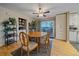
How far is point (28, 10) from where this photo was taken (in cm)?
204

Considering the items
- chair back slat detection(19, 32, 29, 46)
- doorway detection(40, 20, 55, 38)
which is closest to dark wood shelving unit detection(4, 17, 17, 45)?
chair back slat detection(19, 32, 29, 46)

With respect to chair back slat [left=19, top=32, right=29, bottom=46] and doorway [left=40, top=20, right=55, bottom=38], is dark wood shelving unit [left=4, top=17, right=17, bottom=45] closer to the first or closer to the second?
chair back slat [left=19, top=32, right=29, bottom=46]

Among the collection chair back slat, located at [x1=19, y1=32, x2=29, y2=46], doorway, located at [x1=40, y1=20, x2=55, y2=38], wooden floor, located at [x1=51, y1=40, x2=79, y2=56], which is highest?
doorway, located at [x1=40, y1=20, x2=55, y2=38]

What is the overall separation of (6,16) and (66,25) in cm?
217

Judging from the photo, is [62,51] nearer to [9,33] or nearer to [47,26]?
[47,26]

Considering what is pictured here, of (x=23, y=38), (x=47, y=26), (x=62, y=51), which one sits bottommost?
(x=62, y=51)

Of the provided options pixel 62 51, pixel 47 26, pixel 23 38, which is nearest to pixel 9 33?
pixel 23 38

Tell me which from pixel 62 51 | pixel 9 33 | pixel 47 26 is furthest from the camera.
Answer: pixel 9 33

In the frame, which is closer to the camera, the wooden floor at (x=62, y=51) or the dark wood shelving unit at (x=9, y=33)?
the wooden floor at (x=62, y=51)

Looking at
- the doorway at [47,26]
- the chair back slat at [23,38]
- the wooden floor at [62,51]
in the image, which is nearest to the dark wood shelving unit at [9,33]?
the chair back slat at [23,38]

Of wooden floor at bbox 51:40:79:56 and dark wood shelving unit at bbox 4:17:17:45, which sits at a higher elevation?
dark wood shelving unit at bbox 4:17:17:45

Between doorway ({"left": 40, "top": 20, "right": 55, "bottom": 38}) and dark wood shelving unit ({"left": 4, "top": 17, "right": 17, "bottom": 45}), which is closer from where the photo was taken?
doorway ({"left": 40, "top": 20, "right": 55, "bottom": 38})

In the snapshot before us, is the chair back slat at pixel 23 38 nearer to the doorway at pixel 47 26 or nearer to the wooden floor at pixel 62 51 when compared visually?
the doorway at pixel 47 26

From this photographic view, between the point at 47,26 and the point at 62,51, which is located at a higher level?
the point at 47,26
